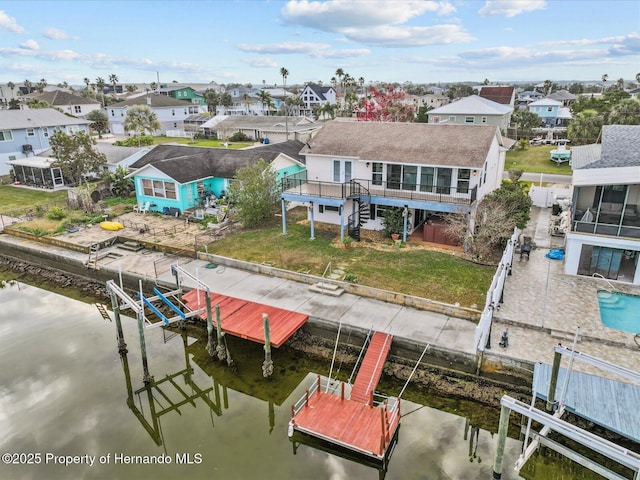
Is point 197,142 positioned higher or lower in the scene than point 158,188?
higher

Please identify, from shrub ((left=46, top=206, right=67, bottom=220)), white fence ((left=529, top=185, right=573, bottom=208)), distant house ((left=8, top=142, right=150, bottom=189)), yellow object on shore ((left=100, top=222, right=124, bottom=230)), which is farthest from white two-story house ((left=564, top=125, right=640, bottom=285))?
distant house ((left=8, top=142, right=150, bottom=189))

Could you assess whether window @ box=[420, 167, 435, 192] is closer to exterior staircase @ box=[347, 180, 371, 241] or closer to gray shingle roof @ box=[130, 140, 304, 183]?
exterior staircase @ box=[347, 180, 371, 241]

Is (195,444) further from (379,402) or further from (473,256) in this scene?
(473,256)

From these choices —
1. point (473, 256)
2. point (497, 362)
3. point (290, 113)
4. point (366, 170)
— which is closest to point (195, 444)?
point (497, 362)

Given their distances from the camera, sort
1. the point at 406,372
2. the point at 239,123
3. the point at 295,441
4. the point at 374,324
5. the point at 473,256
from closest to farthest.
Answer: the point at 295,441 → the point at 406,372 → the point at 374,324 → the point at 473,256 → the point at 239,123

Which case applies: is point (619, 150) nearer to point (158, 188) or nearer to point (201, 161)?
point (201, 161)

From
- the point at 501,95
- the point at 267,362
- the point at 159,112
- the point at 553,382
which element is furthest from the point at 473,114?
the point at 159,112
